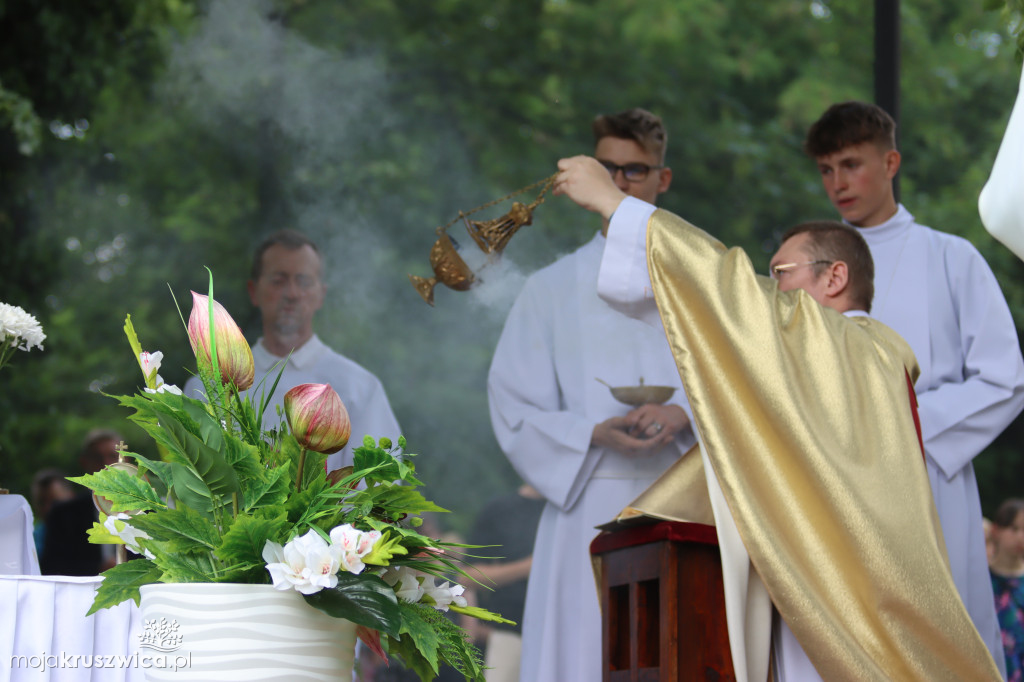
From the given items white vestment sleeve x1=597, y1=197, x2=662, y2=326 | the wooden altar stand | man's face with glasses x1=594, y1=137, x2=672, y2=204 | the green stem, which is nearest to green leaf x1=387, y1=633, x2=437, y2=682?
the green stem

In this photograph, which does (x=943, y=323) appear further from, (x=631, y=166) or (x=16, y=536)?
(x=16, y=536)

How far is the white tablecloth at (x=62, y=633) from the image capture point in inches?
70.2

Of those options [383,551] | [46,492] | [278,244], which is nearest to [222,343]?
[383,551]

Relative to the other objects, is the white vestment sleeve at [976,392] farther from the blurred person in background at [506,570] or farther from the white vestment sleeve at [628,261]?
the blurred person in background at [506,570]

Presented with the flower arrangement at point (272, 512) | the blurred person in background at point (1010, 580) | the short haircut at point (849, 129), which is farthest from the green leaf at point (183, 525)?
the blurred person in background at point (1010, 580)

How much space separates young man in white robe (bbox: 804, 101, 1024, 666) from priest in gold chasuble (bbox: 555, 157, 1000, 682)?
4.21ft

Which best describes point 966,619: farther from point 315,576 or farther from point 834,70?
point 834,70

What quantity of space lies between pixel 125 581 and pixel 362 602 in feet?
1.01

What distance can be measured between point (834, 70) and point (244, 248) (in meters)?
5.72

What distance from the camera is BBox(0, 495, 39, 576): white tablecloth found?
7.99ft

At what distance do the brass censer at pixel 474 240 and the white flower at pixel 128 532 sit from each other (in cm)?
182

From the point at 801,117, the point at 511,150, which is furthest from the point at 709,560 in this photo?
the point at 801,117

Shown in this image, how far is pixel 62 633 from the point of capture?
6.07ft

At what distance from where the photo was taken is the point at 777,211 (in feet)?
30.3
